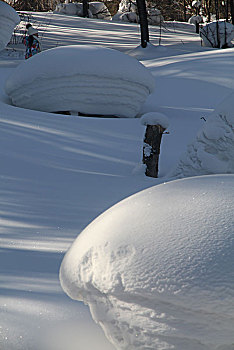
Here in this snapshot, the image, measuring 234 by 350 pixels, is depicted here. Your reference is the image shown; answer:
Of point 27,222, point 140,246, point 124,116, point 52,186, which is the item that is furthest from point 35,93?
point 140,246

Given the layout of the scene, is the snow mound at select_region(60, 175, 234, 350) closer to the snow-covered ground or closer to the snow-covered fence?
the snow-covered ground

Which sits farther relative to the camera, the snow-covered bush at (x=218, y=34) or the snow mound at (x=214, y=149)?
the snow-covered bush at (x=218, y=34)

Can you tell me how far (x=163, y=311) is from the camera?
1.16 m

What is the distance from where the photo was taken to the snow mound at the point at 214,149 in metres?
2.81

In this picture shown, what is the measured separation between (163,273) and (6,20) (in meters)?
8.97

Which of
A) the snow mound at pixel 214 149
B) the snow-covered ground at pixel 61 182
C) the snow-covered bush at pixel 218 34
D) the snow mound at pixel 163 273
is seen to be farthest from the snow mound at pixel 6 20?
the snow mound at pixel 163 273

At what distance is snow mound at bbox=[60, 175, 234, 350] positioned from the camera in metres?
1.12

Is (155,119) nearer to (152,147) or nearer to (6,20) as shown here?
(152,147)

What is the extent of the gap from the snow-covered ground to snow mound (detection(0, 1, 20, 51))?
12.2 feet

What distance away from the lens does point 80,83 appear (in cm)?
476

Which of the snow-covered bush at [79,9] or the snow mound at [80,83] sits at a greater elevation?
the snow mound at [80,83]

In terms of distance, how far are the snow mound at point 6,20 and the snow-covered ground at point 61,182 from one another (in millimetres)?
3705

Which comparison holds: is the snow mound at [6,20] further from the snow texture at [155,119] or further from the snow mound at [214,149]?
the snow mound at [214,149]

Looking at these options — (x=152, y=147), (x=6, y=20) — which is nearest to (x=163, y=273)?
(x=152, y=147)
